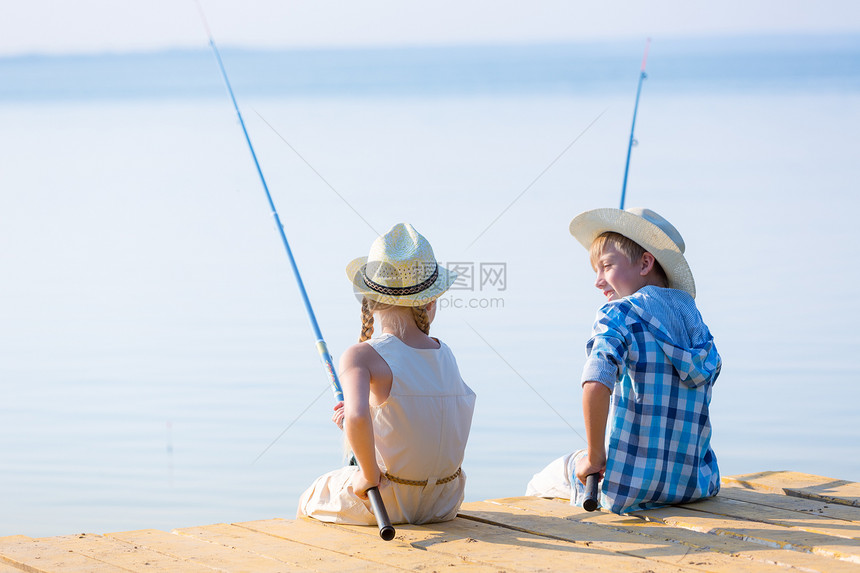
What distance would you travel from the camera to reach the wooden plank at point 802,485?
2691 mm

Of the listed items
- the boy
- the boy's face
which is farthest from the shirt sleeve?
the boy's face

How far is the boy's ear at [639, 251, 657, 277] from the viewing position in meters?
2.48

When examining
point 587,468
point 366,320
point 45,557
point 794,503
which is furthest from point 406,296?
point 794,503

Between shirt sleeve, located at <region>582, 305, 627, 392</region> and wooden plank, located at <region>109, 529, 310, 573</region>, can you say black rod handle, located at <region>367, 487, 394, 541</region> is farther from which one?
shirt sleeve, located at <region>582, 305, 627, 392</region>

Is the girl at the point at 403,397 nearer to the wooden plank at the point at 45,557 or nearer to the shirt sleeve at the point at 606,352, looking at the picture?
the shirt sleeve at the point at 606,352

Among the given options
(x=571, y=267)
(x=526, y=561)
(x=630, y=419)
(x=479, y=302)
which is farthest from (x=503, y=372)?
(x=526, y=561)

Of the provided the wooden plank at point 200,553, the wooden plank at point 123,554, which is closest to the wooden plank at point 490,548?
the wooden plank at point 200,553

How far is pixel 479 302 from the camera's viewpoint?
7.11 metres

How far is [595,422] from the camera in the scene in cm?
229

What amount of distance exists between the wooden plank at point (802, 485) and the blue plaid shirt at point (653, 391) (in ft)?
1.43

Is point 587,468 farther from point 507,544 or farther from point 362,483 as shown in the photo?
point 362,483

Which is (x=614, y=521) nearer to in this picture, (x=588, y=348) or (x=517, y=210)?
(x=588, y=348)

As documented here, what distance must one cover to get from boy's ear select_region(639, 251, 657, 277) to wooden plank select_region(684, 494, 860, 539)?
55 cm

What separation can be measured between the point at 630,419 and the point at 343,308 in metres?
4.09
